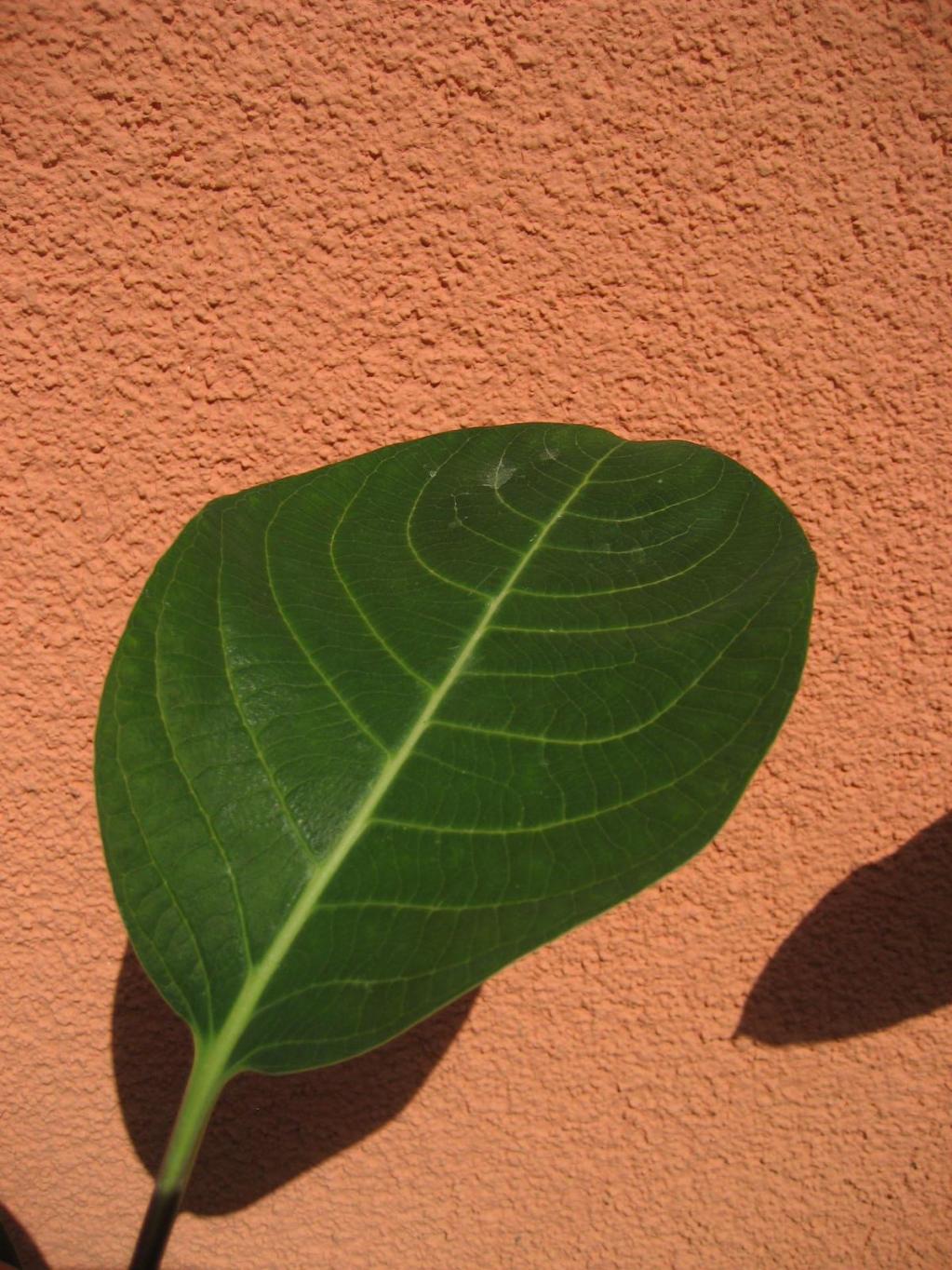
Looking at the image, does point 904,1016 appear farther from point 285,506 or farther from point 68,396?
point 68,396

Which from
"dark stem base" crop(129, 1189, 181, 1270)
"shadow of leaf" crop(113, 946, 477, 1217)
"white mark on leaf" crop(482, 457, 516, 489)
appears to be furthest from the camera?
"shadow of leaf" crop(113, 946, 477, 1217)

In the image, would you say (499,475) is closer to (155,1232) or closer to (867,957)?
(155,1232)

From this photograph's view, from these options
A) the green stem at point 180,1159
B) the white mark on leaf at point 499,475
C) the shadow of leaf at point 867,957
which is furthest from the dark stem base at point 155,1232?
the shadow of leaf at point 867,957

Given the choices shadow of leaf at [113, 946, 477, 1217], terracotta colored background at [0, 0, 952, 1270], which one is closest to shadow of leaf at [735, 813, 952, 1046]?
terracotta colored background at [0, 0, 952, 1270]

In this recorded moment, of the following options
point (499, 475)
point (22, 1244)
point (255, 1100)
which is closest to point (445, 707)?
point (499, 475)

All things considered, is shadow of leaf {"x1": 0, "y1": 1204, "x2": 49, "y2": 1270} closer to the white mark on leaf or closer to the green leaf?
the green leaf

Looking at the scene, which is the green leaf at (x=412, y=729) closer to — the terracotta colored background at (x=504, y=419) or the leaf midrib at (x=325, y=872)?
the leaf midrib at (x=325, y=872)

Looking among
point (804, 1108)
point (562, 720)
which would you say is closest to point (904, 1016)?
point (804, 1108)
